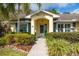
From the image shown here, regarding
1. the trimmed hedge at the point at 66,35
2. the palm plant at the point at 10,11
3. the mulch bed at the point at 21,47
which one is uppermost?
the palm plant at the point at 10,11

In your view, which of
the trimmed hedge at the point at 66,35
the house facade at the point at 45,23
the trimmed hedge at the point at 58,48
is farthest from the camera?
the house facade at the point at 45,23

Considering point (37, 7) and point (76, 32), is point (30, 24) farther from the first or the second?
point (76, 32)

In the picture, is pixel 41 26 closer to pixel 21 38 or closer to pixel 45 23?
pixel 45 23

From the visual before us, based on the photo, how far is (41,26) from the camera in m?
14.3

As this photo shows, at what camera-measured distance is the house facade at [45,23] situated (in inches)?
559

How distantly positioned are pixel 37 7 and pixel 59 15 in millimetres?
902

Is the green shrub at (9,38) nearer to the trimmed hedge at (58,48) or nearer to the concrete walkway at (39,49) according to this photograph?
the concrete walkway at (39,49)

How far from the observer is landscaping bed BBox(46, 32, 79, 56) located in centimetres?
1380

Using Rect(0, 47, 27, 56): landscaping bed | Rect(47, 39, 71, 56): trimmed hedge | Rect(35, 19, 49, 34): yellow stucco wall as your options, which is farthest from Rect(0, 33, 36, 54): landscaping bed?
Rect(47, 39, 71, 56): trimmed hedge

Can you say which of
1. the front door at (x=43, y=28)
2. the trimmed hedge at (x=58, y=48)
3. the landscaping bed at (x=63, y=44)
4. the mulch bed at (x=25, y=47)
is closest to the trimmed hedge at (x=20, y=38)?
the mulch bed at (x=25, y=47)

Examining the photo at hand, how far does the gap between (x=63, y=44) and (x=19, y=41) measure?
1.69m

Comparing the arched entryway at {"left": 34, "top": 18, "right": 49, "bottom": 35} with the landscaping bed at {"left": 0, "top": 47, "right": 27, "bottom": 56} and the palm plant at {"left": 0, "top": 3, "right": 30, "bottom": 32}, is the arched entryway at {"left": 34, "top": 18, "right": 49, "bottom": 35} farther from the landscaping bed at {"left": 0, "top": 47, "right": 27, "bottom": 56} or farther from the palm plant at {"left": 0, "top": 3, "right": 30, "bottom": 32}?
the landscaping bed at {"left": 0, "top": 47, "right": 27, "bottom": 56}

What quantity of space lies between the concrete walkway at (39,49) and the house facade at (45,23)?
40 cm

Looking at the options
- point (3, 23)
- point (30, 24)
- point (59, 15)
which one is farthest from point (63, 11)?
point (3, 23)
